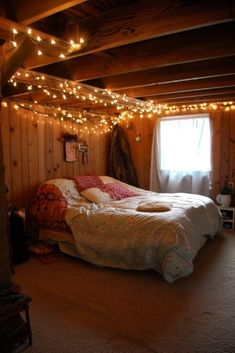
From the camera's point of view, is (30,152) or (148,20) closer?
(148,20)

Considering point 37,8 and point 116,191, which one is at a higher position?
point 37,8

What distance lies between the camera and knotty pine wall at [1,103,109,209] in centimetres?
356

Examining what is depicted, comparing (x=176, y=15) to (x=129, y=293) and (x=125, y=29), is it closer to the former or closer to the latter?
(x=125, y=29)

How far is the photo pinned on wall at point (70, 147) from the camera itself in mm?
4398

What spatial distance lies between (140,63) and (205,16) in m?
0.92

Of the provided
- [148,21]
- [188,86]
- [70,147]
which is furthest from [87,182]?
[148,21]

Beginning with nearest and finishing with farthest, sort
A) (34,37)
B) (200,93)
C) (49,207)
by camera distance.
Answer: (34,37), (49,207), (200,93)

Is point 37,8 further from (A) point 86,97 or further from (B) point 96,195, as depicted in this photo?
(B) point 96,195

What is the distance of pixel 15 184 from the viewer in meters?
3.66

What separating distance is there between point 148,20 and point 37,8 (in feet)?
2.24

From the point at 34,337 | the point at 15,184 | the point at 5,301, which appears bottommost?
the point at 34,337

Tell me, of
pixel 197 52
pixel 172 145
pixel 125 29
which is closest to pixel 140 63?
pixel 197 52

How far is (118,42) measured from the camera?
1.96 metres

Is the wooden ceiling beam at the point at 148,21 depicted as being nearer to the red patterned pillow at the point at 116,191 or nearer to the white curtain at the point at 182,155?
the red patterned pillow at the point at 116,191
